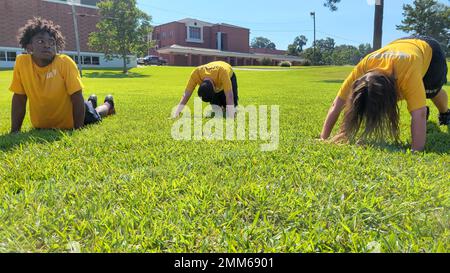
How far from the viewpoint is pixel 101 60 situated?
48.5 meters

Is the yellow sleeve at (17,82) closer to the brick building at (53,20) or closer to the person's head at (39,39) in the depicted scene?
the person's head at (39,39)

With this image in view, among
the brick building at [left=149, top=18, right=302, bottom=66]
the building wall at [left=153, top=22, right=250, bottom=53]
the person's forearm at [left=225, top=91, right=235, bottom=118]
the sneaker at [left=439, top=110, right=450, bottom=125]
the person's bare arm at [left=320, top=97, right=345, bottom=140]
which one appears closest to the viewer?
the person's bare arm at [left=320, top=97, right=345, bottom=140]

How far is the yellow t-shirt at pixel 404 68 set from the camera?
122 inches

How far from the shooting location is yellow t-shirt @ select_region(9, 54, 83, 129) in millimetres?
3928

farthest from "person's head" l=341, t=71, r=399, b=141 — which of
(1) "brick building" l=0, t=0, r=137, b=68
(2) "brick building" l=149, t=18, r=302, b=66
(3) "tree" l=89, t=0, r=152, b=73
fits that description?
(2) "brick building" l=149, t=18, r=302, b=66

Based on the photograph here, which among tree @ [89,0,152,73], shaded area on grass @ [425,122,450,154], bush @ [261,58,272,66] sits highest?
tree @ [89,0,152,73]

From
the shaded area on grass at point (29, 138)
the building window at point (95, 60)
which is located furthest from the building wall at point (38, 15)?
the shaded area on grass at point (29, 138)

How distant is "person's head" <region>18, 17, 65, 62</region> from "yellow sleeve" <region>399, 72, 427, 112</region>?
3.66 metres

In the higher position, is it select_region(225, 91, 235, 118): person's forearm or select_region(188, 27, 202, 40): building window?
select_region(188, 27, 202, 40): building window

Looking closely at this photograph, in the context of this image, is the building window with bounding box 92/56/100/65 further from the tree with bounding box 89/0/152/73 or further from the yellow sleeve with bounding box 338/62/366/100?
the yellow sleeve with bounding box 338/62/366/100

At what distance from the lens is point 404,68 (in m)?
3.13

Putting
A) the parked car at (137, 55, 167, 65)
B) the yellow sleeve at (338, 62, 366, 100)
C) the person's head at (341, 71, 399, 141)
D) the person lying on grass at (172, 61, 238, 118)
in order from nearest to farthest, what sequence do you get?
the person's head at (341, 71, 399, 141) < the yellow sleeve at (338, 62, 366, 100) < the person lying on grass at (172, 61, 238, 118) < the parked car at (137, 55, 167, 65)

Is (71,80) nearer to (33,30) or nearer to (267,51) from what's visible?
(33,30)
